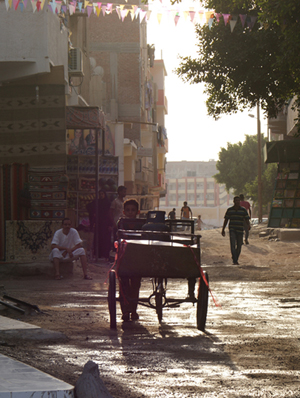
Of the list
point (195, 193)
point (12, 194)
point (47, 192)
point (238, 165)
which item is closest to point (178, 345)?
point (12, 194)

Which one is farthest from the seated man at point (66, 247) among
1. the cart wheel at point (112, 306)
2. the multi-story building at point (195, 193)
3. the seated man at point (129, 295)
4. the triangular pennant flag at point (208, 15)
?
the multi-story building at point (195, 193)

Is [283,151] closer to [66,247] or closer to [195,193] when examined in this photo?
[66,247]

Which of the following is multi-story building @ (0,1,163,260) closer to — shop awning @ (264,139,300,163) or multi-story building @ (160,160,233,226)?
shop awning @ (264,139,300,163)

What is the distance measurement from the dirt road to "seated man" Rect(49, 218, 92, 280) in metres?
1.59

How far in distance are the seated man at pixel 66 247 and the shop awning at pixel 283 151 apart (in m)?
16.3

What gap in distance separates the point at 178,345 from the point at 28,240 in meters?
8.28

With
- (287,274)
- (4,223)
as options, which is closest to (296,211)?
(287,274)

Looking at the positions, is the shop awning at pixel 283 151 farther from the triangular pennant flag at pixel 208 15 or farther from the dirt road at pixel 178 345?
the dirt road at pixel 178 345

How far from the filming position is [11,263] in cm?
1338

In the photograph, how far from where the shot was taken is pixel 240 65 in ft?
55.9

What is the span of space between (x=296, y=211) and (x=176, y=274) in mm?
21434

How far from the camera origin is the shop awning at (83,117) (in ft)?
54.5

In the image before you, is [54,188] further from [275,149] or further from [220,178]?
[220,178]

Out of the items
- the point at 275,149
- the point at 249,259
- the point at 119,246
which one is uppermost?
the point at 275,149
